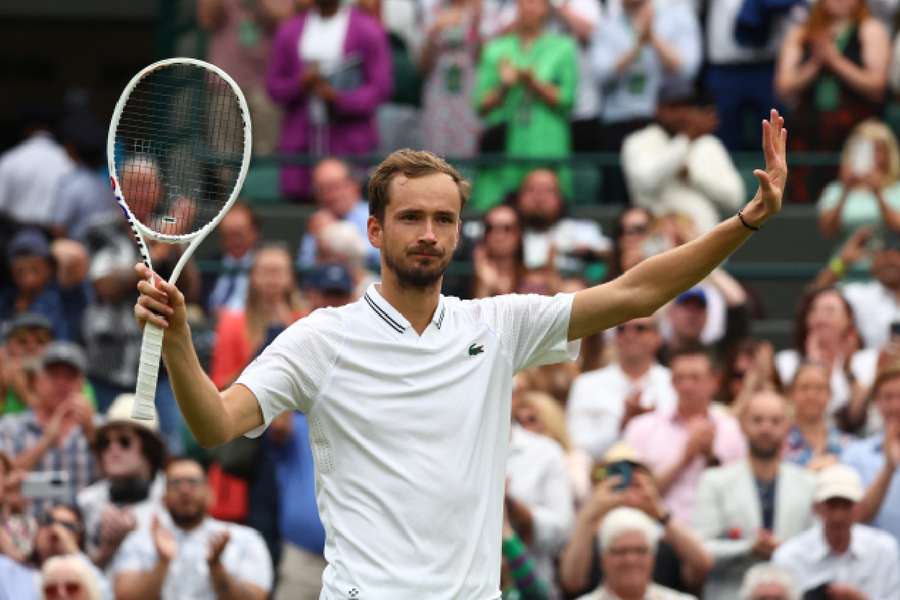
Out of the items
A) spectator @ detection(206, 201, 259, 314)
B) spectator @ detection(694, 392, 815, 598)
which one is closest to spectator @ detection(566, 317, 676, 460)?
spectator @ detection(694, 392, 815, 598)

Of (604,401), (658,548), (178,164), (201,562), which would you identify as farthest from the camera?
(604,401)

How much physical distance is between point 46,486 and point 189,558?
1090mm

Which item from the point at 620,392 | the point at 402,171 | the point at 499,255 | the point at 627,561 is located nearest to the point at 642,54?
the point at 499,255

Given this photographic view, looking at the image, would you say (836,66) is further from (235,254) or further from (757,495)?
(757,495)

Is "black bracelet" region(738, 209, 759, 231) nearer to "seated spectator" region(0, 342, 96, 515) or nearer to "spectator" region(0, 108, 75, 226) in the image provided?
"seated spectator" region(0, 342, 96, 515)

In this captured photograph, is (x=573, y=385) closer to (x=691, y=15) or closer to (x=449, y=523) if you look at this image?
(x=691, y=15)

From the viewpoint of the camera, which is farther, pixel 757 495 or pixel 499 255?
pixel 499 255

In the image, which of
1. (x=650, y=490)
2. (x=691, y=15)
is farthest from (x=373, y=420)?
(x=691, y=15)

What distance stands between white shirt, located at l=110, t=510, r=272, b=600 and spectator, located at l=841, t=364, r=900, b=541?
2.73 metres

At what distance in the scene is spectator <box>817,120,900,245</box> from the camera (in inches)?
504

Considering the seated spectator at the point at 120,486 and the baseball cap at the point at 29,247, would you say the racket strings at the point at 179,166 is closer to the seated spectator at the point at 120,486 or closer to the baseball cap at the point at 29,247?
the seated spectator at the point at 120,486

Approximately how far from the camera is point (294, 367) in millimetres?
5801

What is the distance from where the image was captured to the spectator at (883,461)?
9.86 m

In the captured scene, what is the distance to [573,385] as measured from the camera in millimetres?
11031
